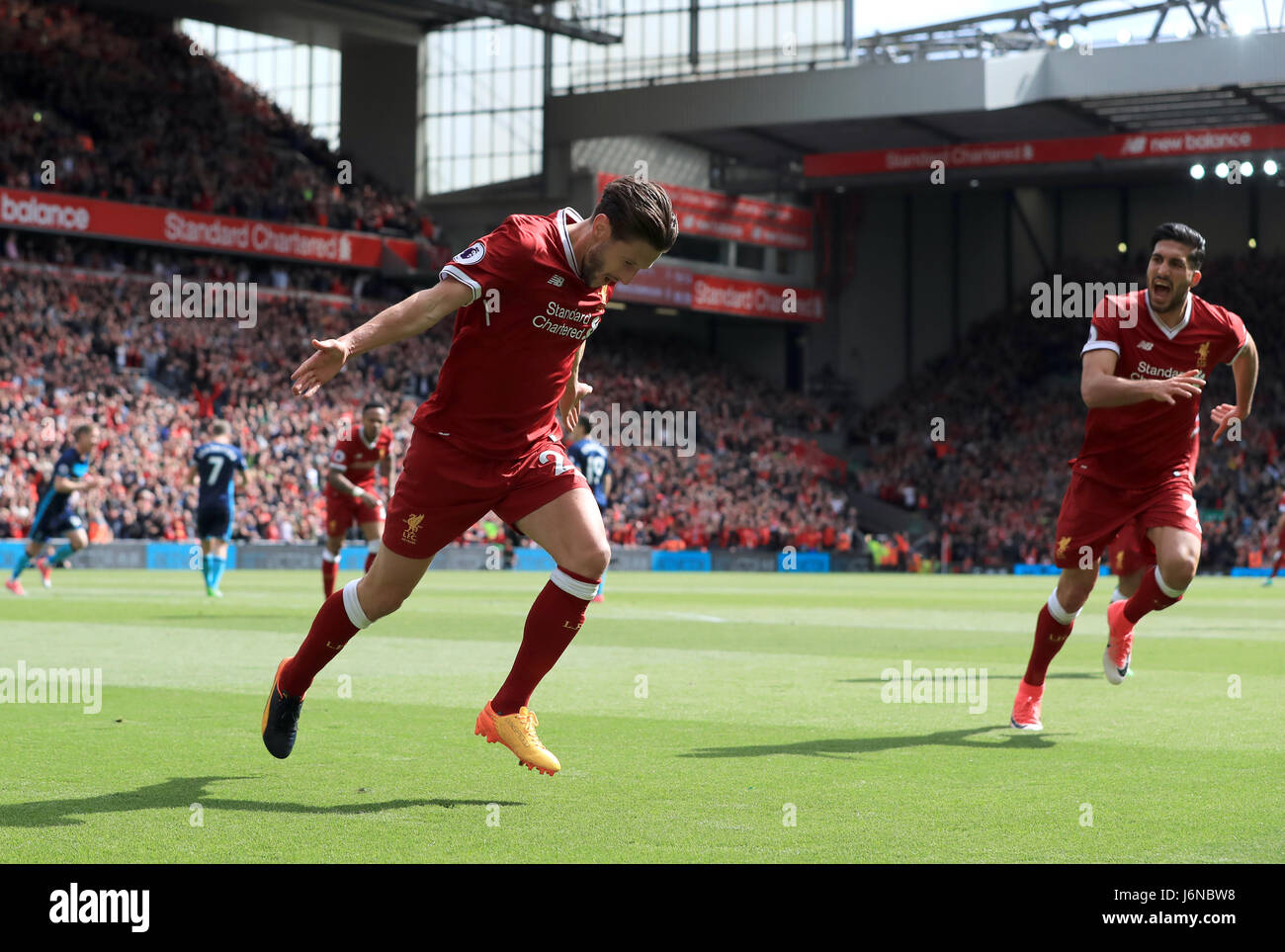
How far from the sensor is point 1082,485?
28.3 feet

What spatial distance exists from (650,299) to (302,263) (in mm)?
10602

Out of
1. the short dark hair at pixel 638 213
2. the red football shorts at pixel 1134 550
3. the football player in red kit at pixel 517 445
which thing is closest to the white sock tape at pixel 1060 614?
the red football shorts at pixel 1134 550

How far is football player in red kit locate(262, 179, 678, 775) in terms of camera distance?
6117mm

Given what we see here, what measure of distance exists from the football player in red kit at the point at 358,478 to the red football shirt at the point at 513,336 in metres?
10.3

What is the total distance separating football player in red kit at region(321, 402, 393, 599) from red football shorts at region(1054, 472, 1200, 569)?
9453mm

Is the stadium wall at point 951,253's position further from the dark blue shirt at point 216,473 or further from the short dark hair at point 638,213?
the short dark hair at point 638,213

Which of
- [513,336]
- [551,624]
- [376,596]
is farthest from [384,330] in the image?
[551,624]

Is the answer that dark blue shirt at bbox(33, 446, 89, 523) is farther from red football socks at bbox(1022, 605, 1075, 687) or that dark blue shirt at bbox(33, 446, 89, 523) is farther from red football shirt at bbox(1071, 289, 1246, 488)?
red football shirt at bbox(1071, 289, 1246, 488)

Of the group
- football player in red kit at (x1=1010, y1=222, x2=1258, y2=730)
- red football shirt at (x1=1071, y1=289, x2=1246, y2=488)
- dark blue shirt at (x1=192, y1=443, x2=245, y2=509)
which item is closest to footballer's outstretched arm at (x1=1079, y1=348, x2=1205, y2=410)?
football player in red kit at (x1=1010, y1=222, x2=1258, y2=730)

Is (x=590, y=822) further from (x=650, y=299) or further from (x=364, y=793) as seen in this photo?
(x=650, y=299)

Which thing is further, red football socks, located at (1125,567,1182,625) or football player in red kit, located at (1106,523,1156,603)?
football player in red kit, located at (1106,523,1156,603)

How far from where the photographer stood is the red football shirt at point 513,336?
20.1 feet

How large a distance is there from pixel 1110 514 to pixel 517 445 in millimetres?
3647

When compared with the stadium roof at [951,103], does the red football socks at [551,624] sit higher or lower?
lower
